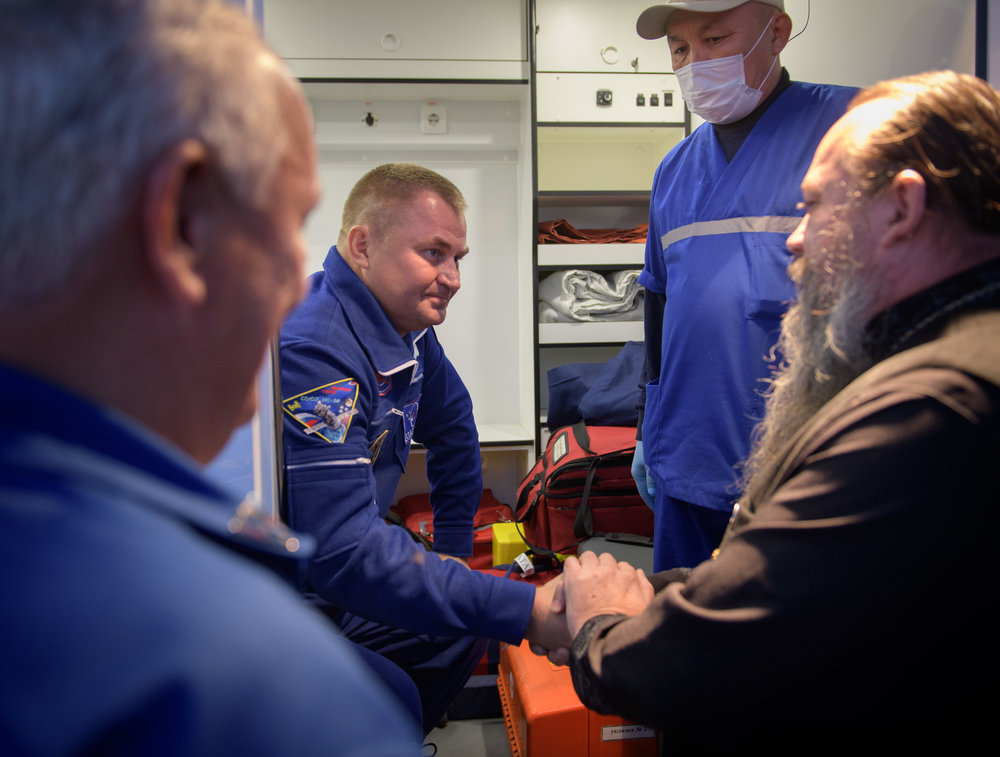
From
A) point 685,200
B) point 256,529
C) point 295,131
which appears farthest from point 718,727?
point 685,200

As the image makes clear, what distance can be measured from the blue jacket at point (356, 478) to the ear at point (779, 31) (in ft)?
3.75

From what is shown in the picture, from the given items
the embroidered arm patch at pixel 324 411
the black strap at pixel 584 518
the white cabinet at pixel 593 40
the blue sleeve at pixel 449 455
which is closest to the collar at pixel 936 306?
the embroidered arm patch at pixel 324 411

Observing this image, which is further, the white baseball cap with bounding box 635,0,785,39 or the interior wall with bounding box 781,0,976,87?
the white baseball cap with bounding box 635,0,785,39

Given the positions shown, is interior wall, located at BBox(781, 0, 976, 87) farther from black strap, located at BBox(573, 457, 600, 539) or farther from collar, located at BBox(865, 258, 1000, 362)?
black strap, located at BBox(573, 457, 600, 539)

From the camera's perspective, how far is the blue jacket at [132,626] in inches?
11.1

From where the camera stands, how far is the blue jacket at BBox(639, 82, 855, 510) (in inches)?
59.3

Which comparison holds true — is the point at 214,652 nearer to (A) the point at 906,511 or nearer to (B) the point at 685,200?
(A) the point at 906,511

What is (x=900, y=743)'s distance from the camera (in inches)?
28.5

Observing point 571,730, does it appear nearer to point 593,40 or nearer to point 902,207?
point 902,207

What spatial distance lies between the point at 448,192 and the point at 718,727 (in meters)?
1.32

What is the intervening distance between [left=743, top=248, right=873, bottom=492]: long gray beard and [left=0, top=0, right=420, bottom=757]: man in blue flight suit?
784 millimetres

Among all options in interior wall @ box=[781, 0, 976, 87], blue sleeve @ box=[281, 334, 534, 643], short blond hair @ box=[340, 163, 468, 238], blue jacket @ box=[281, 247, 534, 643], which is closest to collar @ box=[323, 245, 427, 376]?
blue jacket @ box=[281, 247, 534, 643]

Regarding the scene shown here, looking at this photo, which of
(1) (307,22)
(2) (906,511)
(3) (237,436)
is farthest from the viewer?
(1) (307,22)

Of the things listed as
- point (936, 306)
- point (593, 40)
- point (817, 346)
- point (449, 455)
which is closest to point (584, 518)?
point (449, 455)
